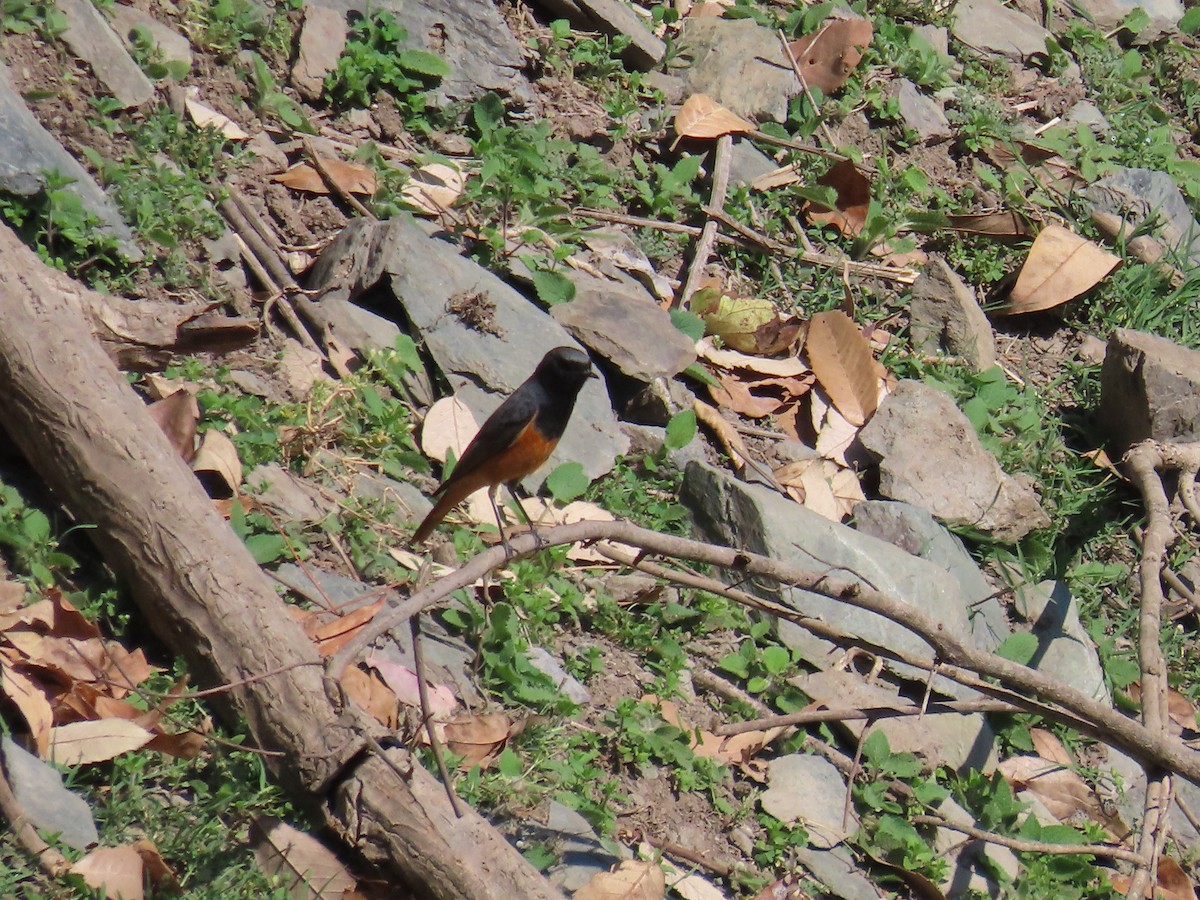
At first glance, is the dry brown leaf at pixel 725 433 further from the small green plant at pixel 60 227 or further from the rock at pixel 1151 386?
the small green plant at pixel 60 227

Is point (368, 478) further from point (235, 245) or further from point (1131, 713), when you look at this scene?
point (1131, 713)

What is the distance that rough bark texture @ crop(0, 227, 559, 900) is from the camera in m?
3.59

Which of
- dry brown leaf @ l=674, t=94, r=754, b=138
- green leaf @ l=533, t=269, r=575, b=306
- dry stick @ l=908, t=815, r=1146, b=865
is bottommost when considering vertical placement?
dry stick @ l=908, t=815, r=1146, b=865

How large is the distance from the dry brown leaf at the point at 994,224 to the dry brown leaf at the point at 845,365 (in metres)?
1.51

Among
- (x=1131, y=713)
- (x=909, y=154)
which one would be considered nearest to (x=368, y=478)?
(x=1131, y=713)

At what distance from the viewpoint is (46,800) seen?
349 cm

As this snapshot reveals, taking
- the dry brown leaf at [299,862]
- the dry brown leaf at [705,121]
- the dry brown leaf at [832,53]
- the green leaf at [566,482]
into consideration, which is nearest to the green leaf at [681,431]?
the green leaf at [566,482]

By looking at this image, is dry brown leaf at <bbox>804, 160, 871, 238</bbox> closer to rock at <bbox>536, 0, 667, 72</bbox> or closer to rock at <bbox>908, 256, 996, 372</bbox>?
rock at <bbox>908, 256, 996, 372</bbox>

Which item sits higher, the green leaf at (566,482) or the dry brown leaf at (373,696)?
the dry brown leaf at (373,696)

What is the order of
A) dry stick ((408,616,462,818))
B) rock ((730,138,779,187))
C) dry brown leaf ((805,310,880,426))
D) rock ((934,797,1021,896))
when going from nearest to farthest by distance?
1. dry stick ((408,616,462,818))
2. rock ((934,797,1021,896))
3. dry brown leaf ((805,310,880,426))
4. rock ((730,138,779,187))

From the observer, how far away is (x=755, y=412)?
22.8 feet

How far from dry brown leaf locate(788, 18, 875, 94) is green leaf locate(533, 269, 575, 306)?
284cm

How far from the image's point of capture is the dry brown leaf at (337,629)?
448cm

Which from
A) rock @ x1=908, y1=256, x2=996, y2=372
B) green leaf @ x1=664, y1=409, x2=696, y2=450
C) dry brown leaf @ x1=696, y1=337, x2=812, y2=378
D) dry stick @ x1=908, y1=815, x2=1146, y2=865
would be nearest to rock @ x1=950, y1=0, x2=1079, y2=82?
rock @ x1=908, y1=256, x2=996, y2=372
